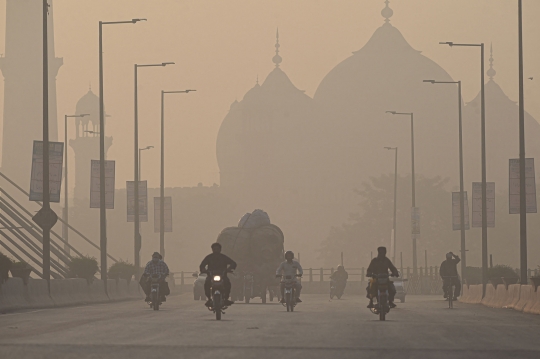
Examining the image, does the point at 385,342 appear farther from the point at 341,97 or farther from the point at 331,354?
the point at 341,97

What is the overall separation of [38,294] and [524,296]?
39.0ft

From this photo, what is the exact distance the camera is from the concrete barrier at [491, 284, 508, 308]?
39.9 m

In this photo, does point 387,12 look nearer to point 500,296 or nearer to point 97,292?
point 97,292

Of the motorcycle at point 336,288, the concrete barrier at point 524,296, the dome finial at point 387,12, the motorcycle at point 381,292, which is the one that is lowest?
the motorcycle at point 336,288

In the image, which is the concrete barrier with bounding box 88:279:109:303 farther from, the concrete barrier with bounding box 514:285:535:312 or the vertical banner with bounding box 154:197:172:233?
the vertical banner with bounding box 154:197:172:233

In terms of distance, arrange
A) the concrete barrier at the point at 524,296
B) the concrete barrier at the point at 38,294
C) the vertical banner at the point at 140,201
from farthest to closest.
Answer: the vertical banner at the point at 140,201
the concrete barrier at the point at 38,294
the concrete barrier at the point at 524,296

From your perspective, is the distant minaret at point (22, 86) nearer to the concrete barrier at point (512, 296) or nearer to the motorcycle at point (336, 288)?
the motorcycle at point (336, 288)

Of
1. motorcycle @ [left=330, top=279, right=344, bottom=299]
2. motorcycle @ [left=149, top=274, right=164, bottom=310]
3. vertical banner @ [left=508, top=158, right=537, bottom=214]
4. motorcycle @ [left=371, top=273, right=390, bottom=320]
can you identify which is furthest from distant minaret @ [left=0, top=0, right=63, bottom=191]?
motorcycle @ [left=371, top=273, right=390, bottom=320]

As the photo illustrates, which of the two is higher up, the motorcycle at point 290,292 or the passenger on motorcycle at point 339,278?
the motorcycle at point 290,292

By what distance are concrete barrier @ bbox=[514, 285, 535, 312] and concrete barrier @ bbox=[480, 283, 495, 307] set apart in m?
5.18

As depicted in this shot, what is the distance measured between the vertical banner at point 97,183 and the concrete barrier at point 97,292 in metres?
6.29

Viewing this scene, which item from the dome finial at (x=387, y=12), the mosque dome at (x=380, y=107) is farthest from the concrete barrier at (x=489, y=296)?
the dome finial at (x=387, y=12)

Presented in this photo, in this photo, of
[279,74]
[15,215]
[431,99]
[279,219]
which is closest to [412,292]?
[15,215]

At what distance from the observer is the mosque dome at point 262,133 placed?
609ft
